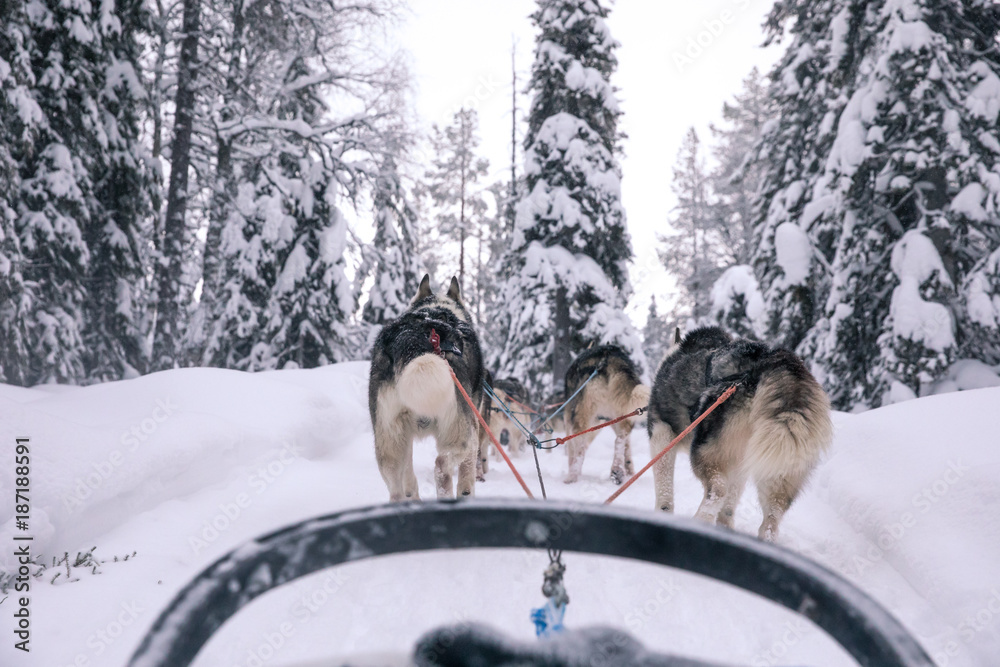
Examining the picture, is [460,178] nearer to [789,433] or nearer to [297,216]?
[297,216]

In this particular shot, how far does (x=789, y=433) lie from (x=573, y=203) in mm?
10244

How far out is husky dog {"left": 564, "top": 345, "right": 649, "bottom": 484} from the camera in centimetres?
645

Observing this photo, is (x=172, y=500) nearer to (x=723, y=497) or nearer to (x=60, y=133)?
(x=723, y=497)

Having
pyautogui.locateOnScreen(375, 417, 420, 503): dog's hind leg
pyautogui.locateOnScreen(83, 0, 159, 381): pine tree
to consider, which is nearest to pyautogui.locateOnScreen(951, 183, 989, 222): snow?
pyautogui.locateOnScreen(375, 417, 420, 503): dog's hind leg

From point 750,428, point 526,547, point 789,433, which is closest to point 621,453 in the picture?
point 750,428

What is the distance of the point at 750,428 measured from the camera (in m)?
2.96

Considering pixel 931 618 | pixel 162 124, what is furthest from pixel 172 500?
pixel 162 124

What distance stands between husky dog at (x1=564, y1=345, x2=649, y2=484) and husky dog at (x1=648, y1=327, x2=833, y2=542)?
2.23 meters

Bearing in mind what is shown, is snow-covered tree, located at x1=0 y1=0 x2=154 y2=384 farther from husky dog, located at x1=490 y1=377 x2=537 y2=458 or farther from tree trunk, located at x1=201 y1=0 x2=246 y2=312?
husky dog, located at x1=490 y1=377 x2=537 y2=458

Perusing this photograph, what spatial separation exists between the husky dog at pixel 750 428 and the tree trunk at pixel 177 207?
30.1 ft

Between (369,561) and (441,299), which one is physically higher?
(441,299)

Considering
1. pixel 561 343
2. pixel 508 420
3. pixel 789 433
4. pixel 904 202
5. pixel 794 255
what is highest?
pixel 904 202

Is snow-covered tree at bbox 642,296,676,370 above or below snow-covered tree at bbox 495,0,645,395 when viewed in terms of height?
below

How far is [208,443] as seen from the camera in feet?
13.3
